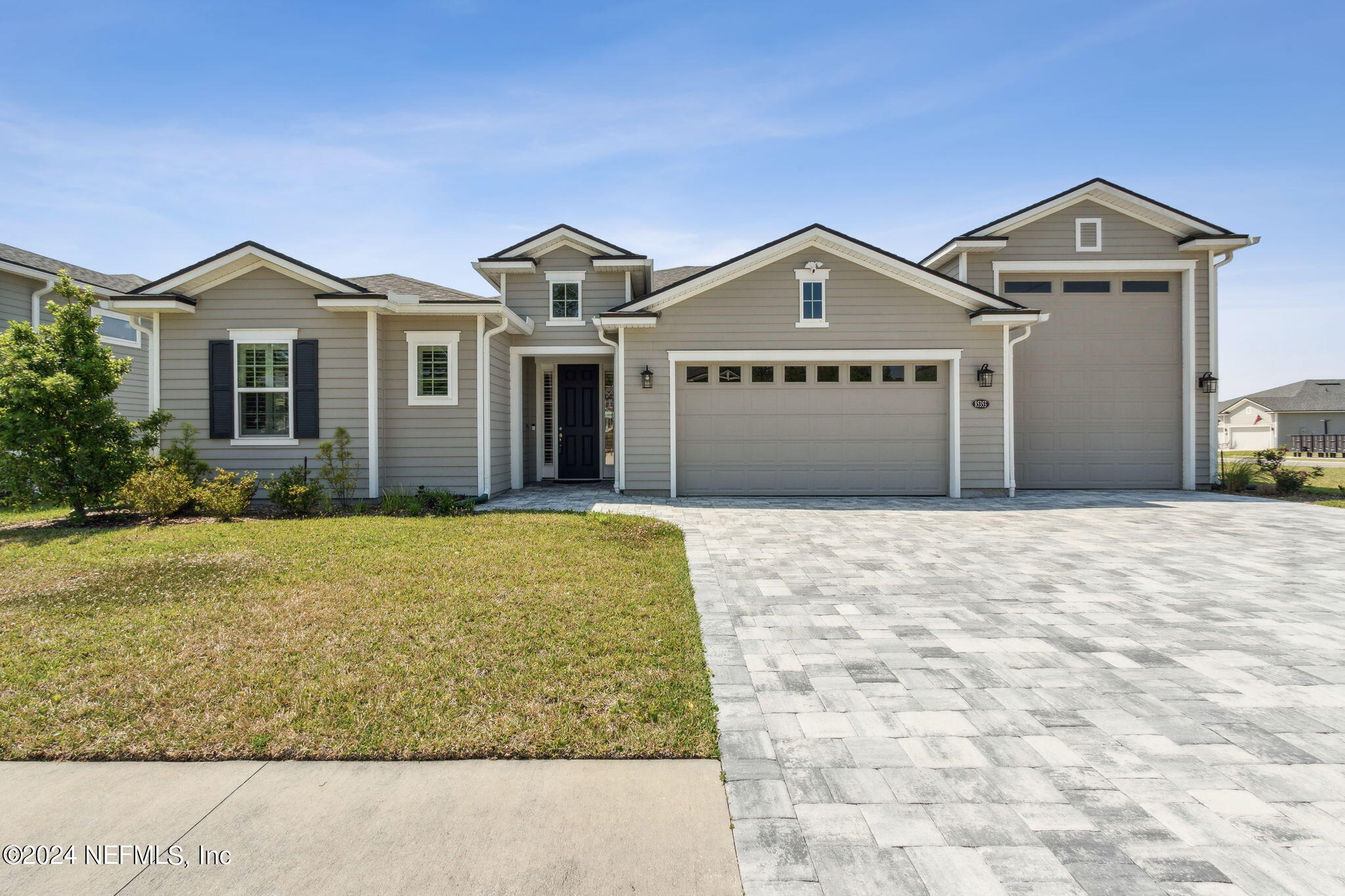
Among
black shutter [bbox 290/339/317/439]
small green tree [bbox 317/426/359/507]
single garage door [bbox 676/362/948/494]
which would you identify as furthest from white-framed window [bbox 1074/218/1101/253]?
black shutter [bbox 290/339/317/439]

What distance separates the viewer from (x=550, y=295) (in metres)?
12.7

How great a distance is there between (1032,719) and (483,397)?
9.17 meters

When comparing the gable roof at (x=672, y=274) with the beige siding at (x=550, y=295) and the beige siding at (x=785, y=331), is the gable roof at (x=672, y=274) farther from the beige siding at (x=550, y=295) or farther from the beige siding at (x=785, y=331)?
the beige siding at (x=785, y=331)

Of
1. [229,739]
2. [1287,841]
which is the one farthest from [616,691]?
[1287,841]

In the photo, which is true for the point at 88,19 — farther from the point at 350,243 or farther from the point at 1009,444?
the point at 1009,444

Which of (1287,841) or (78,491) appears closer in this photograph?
(1287,841)

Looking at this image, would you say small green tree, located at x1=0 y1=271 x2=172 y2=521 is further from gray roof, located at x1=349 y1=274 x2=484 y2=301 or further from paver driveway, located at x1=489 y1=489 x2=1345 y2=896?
paver driveway, located at x1=489 y1=489 x2=1345 y2=896

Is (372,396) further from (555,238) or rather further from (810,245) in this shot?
(810,245)

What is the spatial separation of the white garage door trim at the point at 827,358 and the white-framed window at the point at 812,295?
1.84ft

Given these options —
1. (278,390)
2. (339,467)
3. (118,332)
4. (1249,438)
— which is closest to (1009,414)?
(339,467)

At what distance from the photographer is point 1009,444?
11.0 m

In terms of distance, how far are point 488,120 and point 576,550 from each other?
8716 millimetres

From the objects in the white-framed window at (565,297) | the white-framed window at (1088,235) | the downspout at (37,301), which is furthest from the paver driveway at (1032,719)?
the downspout at (37,301)

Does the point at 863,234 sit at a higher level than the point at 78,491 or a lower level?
higher
